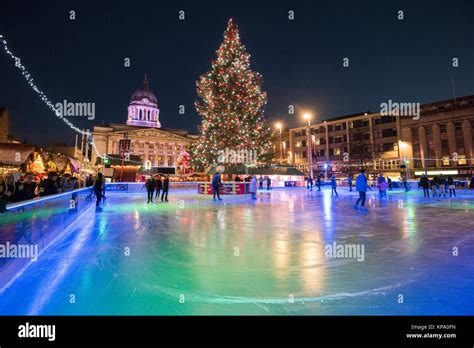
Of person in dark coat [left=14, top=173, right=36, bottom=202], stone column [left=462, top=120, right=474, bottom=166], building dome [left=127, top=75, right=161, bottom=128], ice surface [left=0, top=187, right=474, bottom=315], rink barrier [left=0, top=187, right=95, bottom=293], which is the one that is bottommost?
ice surface [left=0, top=187, right=474, bottom=315]

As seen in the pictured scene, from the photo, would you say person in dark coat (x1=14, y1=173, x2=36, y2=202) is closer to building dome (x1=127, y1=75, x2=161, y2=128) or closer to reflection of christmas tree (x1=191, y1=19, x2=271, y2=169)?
reflection of christmas tree (x1=191, y1=19, x2=271, y2=169)

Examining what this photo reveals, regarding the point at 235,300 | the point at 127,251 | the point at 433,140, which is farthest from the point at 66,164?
the point at 433,140

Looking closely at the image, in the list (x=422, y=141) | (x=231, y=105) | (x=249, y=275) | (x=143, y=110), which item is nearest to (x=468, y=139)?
(x=422, y=141)

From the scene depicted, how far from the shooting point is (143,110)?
92188mm

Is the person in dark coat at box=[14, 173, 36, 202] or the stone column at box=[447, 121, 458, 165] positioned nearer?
the person in dark coat at box=[14, 173, 36, 202]

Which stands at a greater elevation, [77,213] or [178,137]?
[178,137]

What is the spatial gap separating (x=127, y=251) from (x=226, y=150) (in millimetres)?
21324

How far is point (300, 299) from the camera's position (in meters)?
2.77

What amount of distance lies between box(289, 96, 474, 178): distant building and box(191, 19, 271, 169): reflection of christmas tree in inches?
506

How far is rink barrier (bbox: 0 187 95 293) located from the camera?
3.45 m

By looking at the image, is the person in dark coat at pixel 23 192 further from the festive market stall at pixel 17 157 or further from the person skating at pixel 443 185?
the person skating at pixel 443 185

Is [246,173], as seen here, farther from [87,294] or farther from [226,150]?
[87,294]

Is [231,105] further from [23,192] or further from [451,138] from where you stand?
[451,138]

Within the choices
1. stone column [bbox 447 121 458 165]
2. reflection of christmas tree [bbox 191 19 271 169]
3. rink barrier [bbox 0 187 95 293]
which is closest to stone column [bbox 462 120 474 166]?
stone column [bbox 447 121 458 165]
